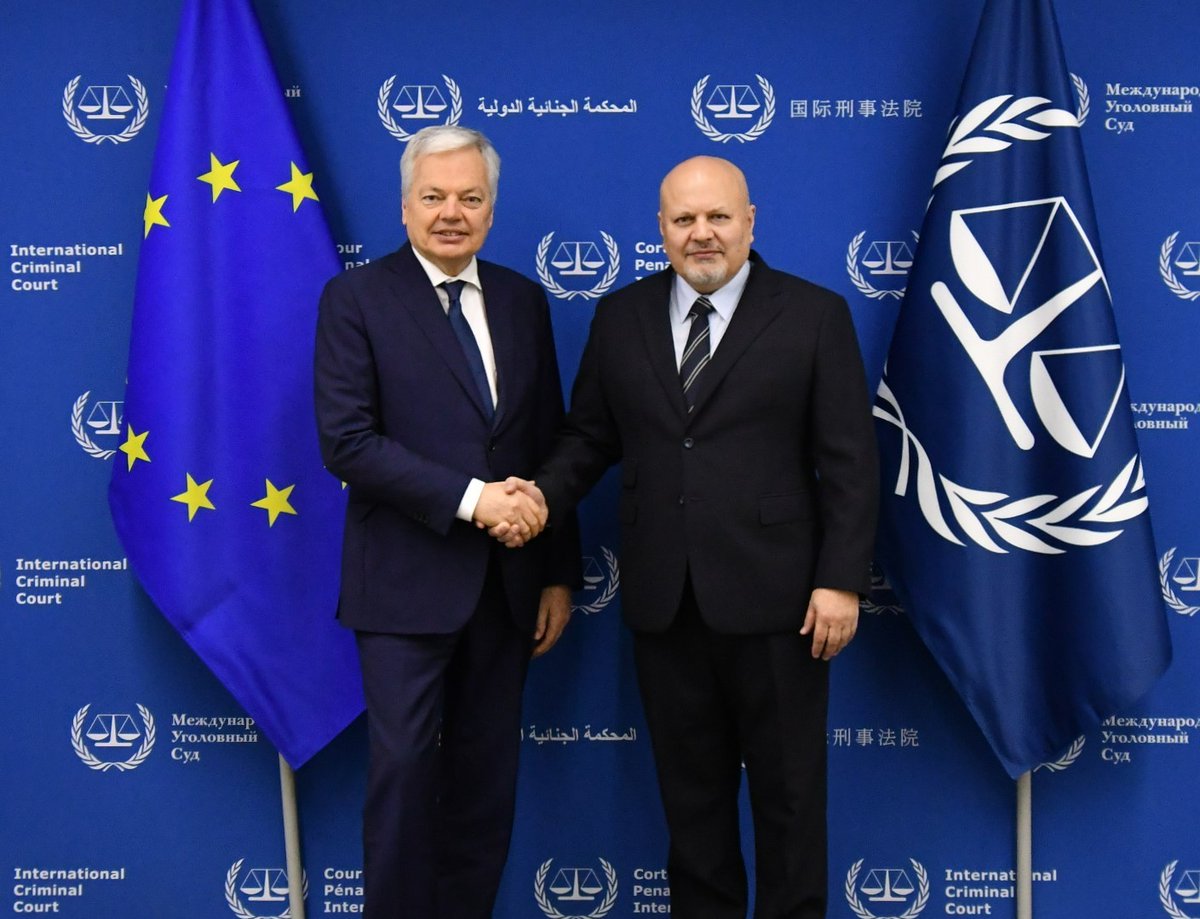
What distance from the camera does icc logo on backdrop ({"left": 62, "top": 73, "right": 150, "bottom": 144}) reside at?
2758 mm

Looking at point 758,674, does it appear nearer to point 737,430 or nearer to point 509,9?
point 737,430

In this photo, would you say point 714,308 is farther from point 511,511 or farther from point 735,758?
point 735,758

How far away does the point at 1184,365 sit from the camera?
2703 mm

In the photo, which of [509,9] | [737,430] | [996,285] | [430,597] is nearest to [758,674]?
[737,430]

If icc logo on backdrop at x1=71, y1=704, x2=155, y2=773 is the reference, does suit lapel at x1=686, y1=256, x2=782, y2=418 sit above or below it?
above

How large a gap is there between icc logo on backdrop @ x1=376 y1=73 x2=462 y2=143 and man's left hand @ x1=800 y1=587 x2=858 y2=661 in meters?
1.53

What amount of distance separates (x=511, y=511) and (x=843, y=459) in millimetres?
680

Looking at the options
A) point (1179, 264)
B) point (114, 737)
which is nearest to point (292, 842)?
point (114, 737)

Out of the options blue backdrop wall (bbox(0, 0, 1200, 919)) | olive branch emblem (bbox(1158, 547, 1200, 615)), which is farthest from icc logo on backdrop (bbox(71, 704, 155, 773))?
olive branch emblem (bbox(1158, 547, 1200, 615))

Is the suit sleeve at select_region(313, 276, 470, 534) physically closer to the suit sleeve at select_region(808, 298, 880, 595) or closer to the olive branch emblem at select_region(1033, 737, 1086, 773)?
the suit sleeve at select_region(808, 298, 880, 595)

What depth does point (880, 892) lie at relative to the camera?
2.82m

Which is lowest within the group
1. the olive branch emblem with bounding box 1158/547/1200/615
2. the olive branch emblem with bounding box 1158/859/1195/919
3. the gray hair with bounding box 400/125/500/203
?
the olive branch emblem with bounding box 1158/859/1195/919

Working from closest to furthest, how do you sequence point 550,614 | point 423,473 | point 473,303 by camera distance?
point 423,473
point 473,303
point 550,614

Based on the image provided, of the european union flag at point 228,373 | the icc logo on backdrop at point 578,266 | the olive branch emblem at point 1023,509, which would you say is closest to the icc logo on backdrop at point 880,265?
the olive branch emblem at point 1023,509
